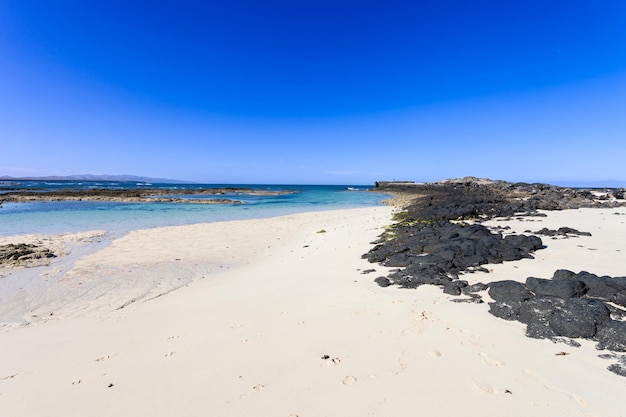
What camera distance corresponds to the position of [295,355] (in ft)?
14.5

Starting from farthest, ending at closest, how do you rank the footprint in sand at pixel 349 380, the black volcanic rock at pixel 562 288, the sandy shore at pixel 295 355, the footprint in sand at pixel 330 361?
the black volcanic rock at pixel 562 288
the footprint in sand at pixel 330 361
the footprint in sand at pixel 349 380
the sandy shore at pixel 295 355

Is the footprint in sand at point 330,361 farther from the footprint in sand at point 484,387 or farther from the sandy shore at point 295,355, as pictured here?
the footprint in sand at point 484,387

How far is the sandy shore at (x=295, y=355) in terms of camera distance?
342cm

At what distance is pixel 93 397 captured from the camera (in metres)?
3.74

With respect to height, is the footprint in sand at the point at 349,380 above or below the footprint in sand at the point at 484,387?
below

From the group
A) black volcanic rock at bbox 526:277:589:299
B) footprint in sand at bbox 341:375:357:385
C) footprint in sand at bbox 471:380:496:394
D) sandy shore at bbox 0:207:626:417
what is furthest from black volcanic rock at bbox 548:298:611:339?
footprint in sand at bbox 341:375:357:385

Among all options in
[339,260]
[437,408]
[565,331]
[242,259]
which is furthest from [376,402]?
[242,259]

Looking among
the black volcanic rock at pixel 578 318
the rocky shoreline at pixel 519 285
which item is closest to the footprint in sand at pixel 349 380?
the rocky shoreline at pixel 519 285

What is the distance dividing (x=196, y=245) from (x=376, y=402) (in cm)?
1248

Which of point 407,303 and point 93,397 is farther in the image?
point 407,303

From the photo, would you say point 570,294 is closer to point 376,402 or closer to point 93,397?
point 376,402

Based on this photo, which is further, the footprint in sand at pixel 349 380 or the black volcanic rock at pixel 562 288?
the black volcanic rock at pixel 562 288

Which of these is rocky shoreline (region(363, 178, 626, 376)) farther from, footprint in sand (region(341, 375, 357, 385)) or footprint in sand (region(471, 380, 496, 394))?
footprint in sand (region(341, 375, 357, 385))

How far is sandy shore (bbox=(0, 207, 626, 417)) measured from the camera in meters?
3.42
